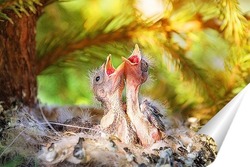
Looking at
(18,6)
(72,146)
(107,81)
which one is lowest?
Result: (72,146)

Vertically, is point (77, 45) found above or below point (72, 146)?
above

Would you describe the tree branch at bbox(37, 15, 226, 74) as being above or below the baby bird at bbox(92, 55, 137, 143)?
above

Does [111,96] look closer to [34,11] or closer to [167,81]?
[167,81]

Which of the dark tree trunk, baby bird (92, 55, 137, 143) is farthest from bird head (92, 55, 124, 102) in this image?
the dark tree trunk

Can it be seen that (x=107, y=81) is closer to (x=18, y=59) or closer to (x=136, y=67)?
(x=136, y=67)

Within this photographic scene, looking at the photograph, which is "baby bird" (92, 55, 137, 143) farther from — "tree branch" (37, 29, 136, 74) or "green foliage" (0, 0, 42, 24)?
"green foliage" (0, 0, 42, 24)

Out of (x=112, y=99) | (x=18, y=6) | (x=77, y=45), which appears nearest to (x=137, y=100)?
(x=112, y=99)

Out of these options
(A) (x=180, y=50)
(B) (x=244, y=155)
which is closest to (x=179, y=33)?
(A) (x=180, y=50)
